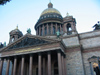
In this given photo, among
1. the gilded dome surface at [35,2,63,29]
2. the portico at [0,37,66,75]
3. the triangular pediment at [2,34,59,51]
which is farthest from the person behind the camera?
the gilded dome surface at [35,2,63,29]

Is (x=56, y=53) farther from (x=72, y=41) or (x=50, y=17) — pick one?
(x=50, y=17)

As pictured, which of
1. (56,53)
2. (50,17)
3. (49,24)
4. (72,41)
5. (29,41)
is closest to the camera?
(56,53)

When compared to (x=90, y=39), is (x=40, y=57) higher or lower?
lower

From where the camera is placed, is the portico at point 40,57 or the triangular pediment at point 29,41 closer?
the portico at point 40,57

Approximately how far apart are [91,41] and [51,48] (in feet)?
32.4

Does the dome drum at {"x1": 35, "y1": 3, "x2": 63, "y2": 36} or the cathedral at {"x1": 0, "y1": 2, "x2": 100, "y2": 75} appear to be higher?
the dome drum at {"x1": 35, "y1": 3, "x2": 63, "y2": 36}

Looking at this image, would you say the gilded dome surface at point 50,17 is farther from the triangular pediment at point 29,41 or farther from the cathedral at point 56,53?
the triangular pediment at point 29,41

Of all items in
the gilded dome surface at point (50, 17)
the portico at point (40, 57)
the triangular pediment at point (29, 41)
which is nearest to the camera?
the portico at point (40, 57)

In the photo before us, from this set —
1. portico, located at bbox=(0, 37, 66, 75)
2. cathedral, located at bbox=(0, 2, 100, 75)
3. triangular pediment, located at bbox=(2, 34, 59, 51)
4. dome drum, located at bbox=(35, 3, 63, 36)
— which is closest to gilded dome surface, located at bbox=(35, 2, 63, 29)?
dome drum, located at bbox=(35, 3, 63, 36)

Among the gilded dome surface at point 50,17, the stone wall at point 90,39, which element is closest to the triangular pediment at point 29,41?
the stone wall at point 90,39

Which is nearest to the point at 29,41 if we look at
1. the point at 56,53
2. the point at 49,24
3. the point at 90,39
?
the point at 56,53

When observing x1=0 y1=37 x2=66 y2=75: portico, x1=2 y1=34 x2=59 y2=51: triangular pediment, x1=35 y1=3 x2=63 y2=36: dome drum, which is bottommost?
x1=0 y1=37 x2=66 y2=75: portico

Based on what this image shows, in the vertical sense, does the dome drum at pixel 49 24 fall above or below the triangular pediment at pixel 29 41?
above

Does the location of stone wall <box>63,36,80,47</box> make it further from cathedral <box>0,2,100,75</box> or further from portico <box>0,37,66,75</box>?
portico <box>0,37,66,75</box>
